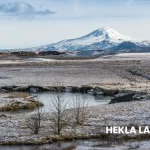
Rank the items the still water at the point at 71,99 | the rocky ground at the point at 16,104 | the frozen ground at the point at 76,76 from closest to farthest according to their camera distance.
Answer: the rocky ground at the point at 16,104, the still water at the point at 71,99, the frozen ground at the point at 76,76

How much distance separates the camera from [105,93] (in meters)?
46.9

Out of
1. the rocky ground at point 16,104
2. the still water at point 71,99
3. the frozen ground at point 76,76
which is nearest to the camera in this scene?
the rocky ground at point 16,104

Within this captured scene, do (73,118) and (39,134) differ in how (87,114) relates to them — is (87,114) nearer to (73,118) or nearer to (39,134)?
(73,118)

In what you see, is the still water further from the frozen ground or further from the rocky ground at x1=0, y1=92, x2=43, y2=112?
the frozen ground

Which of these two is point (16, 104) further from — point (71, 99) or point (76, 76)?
point (76, 76)

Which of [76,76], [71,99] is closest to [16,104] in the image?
[71,99]

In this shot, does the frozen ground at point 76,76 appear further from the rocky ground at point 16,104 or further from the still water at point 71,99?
the rocky ground at point 16,104

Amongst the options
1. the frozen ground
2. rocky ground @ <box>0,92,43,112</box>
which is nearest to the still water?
rocky ground @ <box>0,92,43,112</box>

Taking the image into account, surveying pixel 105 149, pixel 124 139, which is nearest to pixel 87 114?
pixel 124 139

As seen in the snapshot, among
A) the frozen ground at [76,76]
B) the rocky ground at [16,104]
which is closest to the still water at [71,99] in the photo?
the rocky ground at [16,104]

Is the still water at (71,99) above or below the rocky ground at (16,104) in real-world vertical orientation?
below

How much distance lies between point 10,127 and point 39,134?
2580mm

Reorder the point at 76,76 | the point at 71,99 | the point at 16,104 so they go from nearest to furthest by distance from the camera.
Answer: the point at 16,104
the point at 71,99
the point at 76,76

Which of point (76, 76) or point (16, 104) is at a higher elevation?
point (16, 104)
